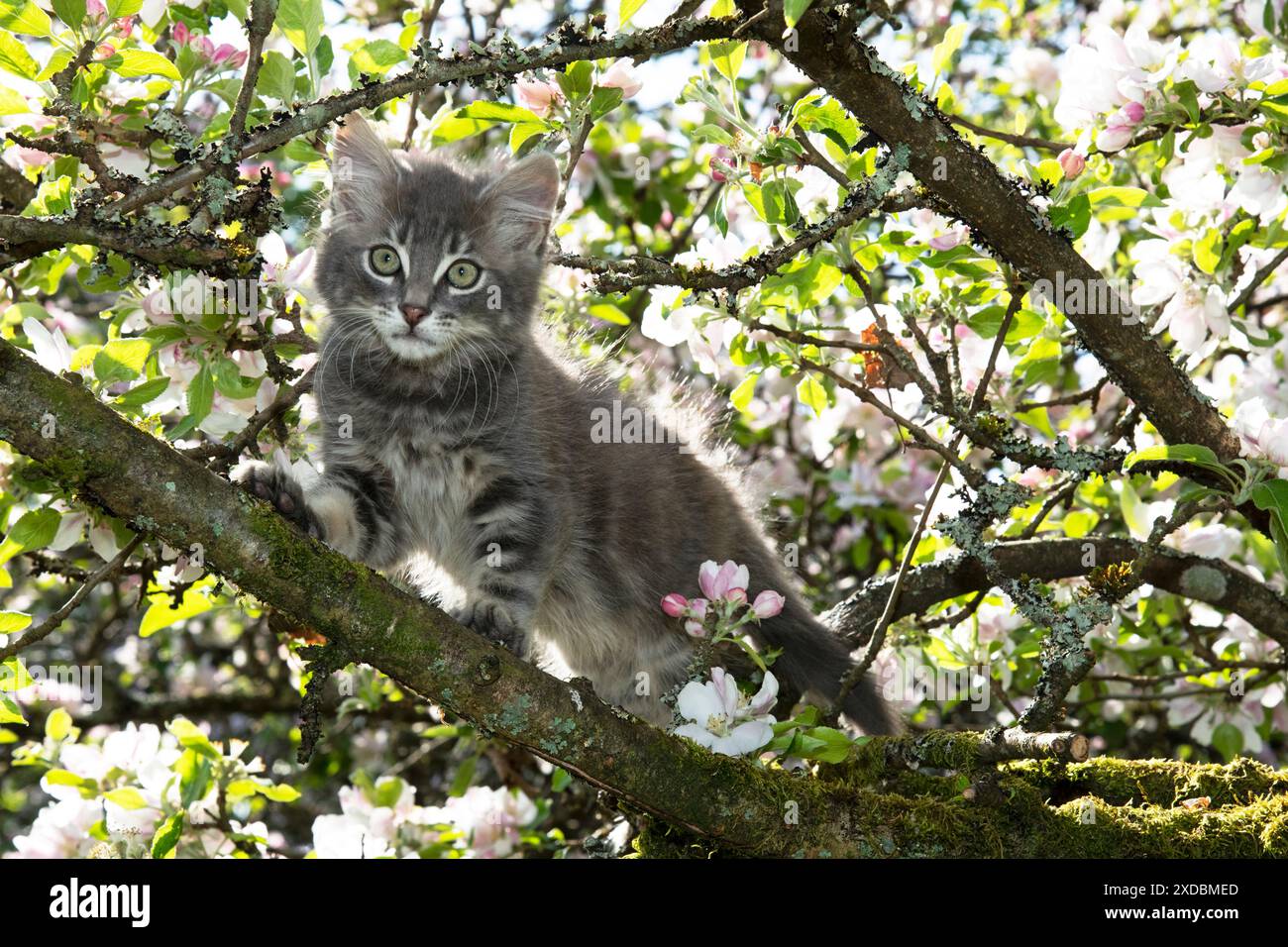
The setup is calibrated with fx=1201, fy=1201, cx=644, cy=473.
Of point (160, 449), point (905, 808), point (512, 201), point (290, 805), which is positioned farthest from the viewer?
point (290, 805)

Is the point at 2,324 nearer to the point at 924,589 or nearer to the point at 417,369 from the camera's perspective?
the point at 417,369

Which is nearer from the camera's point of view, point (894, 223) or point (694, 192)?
point (894, 223)

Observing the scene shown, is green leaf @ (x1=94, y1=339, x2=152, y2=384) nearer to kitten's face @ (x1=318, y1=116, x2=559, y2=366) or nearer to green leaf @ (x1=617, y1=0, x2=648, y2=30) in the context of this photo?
kitten's face @ (x1=318, y1=116, x2=559, y2=366)

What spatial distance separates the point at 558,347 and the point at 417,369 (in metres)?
0.77

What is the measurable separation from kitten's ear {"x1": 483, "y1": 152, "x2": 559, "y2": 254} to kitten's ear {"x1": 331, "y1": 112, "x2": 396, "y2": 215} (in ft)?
0.98

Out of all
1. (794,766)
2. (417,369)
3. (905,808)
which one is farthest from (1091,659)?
(417,369)

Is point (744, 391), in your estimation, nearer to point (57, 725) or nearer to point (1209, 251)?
point (1209, 251)

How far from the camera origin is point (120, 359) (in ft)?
9.27

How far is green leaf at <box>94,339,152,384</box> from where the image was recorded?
2809 mm

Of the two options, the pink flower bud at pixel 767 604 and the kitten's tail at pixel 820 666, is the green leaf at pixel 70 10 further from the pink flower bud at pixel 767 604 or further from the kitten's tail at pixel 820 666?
the kitten's tail at pixel 820 666

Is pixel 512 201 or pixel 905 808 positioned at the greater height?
pixel 512 201

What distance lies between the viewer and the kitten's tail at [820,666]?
3.58 metres

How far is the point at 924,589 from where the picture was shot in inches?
138

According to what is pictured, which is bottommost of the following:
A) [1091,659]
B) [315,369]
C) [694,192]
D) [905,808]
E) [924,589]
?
[905,808]
